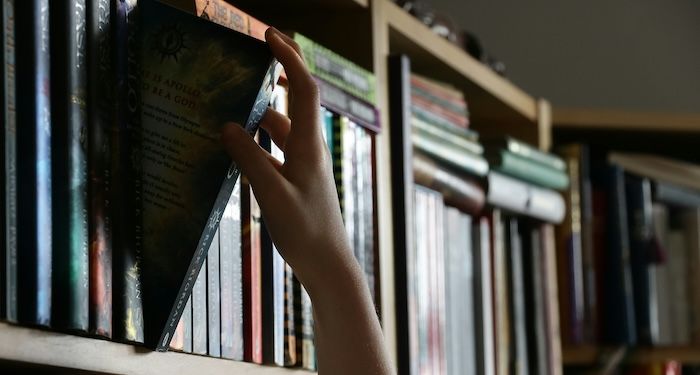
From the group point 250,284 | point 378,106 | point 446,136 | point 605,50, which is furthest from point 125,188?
point 605,50

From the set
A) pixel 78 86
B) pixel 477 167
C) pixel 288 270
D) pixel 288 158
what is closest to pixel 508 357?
pixel 477 167

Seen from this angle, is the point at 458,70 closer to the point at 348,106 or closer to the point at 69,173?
the point at 348,106

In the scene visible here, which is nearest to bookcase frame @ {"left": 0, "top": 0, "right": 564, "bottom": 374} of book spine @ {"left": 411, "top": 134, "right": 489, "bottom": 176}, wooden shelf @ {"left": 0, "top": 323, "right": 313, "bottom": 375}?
wooden shelf @ {"left": 0, "top": 323, "right": 313, "bottom": 375}

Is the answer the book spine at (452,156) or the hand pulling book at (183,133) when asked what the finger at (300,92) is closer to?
the hand pulling book at (183,133)

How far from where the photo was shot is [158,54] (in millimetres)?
988

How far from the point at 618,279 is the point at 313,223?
1263mm

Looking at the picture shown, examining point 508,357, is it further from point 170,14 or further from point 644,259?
point 170,14

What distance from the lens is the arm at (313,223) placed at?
0.97 metres

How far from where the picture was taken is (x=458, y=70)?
1.78 m

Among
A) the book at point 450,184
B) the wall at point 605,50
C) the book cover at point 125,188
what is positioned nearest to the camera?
the book cover at point 125,188

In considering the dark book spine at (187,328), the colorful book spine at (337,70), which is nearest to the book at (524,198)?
the colorful book spine at (337,70)

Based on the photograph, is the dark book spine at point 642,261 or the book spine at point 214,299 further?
the dark book spine at point 642,261

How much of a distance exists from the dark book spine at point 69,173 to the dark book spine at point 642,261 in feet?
4.74

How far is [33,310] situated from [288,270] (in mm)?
411
